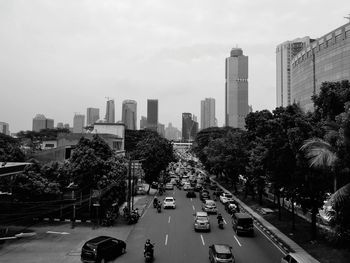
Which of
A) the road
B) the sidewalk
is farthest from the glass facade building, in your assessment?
the road

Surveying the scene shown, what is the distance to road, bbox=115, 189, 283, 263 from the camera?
74.7ft

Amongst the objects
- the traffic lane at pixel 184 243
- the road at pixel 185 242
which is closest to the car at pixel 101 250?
the road at pixel 185 242

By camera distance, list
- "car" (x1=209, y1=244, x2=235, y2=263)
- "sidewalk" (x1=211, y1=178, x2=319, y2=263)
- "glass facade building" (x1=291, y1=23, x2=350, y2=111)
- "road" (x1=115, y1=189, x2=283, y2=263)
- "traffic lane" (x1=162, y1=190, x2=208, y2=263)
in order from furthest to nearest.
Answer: "glass facade building" (x1=291, y1=23, x2=350, y2=111) < "sidewalk" (x1=211, y1=178, x2=319, y2=263) < "road" (x1=115, y1=189, x2=283, y2=263) < "traffic lane" (x1=162, y1=190, x2=208, y2=263) < "car" (x1=209, y1=244, x2=235, y2=263)

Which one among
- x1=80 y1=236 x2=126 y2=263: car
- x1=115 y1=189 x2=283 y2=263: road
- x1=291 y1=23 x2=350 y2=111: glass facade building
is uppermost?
x1=291 y1=23 x2=350 y2=111: glass facade building

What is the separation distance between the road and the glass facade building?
67427 mm

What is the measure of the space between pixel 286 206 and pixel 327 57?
69.1 meters

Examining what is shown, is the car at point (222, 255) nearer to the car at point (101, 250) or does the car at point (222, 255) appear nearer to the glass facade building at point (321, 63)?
the car at point (101, 250)

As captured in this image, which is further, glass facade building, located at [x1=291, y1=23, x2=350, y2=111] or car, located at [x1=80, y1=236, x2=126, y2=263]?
glass facade building, located at [x1=291, y1=23, x2=350, y2=111]

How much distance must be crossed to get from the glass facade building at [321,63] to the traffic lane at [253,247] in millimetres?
68737

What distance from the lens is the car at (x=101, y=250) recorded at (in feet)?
68.8

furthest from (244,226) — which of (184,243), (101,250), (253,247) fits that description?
(101,250)

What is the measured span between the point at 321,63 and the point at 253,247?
90.3m

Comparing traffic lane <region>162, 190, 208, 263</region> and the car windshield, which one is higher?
the car windshield

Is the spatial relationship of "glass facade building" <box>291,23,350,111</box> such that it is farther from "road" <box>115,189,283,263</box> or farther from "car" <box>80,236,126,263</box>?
"car" <box>80,236,126,263</box>
